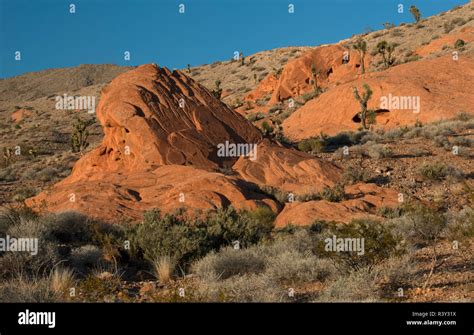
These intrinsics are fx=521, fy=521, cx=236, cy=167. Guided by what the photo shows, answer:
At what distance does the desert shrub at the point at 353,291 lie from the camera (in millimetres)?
6504

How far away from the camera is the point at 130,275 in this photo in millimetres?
8820

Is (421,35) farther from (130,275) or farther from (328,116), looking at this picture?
(130,275)

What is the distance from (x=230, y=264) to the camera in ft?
28.2

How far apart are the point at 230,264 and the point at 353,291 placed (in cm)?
254

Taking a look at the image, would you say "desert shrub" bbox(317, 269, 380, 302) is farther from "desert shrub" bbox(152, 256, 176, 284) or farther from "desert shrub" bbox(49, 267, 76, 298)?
"desert shrub" bbox(49, 267, 76, 298)

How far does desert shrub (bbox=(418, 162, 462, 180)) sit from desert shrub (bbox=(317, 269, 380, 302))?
1147cm

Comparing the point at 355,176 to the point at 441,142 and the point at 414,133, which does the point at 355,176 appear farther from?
the point at 414,133

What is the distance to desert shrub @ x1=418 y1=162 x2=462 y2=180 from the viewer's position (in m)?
17.6

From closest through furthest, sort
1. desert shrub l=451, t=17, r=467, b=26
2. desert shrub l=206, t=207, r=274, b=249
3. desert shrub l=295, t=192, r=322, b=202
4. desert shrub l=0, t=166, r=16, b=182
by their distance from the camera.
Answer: desert shrub l=206, t=207, r=274, b=249 < desert shrub l=295, t=192, r=322, b=202 < desert shrub l=0, t=166, r=16, b=182 < desert shrub l=451, t=17, r=467, b=26

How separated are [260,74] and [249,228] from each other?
5651 centimetres

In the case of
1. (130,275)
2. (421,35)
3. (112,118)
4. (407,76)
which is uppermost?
(421,35)

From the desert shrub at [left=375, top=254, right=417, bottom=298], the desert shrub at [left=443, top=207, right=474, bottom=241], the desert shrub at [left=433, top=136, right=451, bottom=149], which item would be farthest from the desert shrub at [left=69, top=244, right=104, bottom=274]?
the desert shrub at [left=433, top=136, right=451, bottom=149]

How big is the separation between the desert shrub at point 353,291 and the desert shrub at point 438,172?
11.5m
